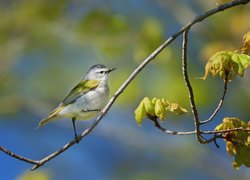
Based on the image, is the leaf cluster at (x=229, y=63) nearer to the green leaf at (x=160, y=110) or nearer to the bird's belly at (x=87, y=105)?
the green leaf at (x=160, y=110)

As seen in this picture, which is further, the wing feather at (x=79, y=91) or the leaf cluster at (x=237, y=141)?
the wing feather at (x=79, y=91)

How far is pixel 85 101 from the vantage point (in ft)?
15.3

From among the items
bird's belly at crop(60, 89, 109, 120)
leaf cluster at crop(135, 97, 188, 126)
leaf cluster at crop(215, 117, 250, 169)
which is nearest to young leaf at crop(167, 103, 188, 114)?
→ leaf cluster at crop(135, 97, 188, 126)

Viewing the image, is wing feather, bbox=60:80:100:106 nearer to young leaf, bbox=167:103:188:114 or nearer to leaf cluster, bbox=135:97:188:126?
leaf cluster, bbox=135:97:188:126

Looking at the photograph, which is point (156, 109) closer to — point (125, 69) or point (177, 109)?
point (177, 109)

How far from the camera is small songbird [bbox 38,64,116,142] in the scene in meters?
4.53

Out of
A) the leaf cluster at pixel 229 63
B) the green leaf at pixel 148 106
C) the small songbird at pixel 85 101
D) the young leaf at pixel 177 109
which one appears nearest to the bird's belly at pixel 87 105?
the small songbird at pixel 85 101

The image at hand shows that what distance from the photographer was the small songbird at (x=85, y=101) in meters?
4.53

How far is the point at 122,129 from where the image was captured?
8258 mm

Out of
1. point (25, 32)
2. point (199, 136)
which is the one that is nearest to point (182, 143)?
point (25, 32)

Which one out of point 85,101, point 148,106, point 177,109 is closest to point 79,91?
point 85,101

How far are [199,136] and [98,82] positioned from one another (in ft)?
6.71

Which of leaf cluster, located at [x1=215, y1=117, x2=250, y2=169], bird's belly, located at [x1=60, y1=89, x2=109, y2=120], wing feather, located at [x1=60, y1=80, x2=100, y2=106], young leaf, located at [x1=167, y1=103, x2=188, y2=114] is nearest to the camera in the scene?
young leaf, located at [x1=167, y1=103, x2=188, y2=114]

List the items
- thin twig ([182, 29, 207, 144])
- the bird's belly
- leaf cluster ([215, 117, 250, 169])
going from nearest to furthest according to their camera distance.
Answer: thin twig ([182, 29, 207, 144]), leaf cluster ([215, 117, 250, 169]), the bird's belly
